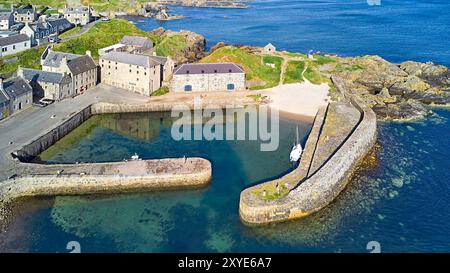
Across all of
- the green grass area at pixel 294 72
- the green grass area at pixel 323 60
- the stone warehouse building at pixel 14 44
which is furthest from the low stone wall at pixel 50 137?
the green grass area at pixel 323 60

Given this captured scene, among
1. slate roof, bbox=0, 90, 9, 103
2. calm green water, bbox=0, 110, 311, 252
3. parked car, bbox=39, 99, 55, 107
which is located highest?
slate roof, bbox=0, 90, 9, 103

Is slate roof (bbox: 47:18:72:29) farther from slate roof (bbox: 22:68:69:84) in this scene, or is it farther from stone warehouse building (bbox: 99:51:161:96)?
slate roof (bbox: 22:68:69:84)

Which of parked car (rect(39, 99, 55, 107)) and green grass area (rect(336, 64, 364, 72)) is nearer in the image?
parked car (rect(39, 99, 55, 107))

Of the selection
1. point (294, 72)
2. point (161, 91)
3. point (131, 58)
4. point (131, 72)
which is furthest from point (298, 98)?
point (131, 58)

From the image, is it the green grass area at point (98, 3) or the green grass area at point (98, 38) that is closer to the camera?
the green grass area at point (98, 38)

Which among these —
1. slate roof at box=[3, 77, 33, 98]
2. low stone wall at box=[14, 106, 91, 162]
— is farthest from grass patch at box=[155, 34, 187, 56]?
slate roof at box=[3, 77, 33, 98]

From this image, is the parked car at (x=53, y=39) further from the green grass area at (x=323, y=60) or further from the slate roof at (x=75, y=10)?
the green grass area at (x=323, y=60)

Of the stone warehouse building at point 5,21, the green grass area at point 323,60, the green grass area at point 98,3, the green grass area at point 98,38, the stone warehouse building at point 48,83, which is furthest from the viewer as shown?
the green grass area at point 98,3
